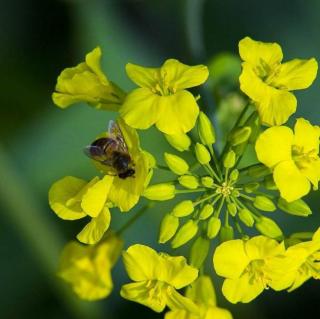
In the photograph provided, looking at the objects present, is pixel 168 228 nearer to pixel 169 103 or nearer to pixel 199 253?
pixel 199 253

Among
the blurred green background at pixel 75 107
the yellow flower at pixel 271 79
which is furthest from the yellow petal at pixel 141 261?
the blurred green background at pixel 75 107

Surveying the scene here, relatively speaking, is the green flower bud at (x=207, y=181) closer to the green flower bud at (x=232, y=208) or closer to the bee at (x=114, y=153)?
the green flower bud at (x=232, y=208)

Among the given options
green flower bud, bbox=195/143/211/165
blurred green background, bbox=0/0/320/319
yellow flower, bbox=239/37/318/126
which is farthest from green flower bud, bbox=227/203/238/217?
blurred green background, bbox=0/0/320/319

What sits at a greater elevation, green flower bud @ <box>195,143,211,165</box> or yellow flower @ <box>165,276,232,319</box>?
green flower bud @ <box>195,143,211,165</box>

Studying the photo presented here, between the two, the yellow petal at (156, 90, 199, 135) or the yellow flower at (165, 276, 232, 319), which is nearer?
the yellow petal at (156, 90, 199, 135)

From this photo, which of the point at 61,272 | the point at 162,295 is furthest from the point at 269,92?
the point at 61,272

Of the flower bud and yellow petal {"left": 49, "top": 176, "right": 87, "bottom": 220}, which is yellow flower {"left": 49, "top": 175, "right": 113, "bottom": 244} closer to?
yellow petal {"left": 49, "top": 176, "right": 87, "bottom": 220}
